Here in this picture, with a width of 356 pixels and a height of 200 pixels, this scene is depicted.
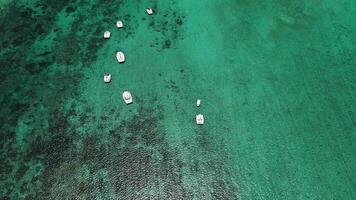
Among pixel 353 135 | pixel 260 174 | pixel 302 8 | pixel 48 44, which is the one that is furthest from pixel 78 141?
pixel 302 8

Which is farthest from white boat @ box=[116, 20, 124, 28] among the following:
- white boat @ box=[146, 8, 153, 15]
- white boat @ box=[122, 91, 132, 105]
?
white boat @ box=[122, 91, 132, 105]

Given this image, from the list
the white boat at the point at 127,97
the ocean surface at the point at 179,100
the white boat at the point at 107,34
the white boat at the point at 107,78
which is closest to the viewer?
the ocean surface at the point at 179,100

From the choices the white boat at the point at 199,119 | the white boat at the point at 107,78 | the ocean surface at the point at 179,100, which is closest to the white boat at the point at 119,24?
the ocean surface at the point at 179,100

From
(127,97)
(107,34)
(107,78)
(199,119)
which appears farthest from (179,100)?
(107,34)

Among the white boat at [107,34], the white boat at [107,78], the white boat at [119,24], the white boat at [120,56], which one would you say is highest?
the white boat at [119,24]

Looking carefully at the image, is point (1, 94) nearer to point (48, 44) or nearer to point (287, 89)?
point (48, 44)

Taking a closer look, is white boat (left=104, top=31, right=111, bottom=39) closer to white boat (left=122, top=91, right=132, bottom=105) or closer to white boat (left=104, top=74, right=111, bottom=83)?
white boat (left=104, top=74, right=111, bottom=83)

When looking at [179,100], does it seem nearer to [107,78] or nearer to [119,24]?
[107,78]

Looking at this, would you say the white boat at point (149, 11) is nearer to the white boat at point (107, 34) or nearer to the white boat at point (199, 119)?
the white boat at point (107, 34)

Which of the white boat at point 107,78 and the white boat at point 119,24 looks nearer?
the white boat at point 107,78
